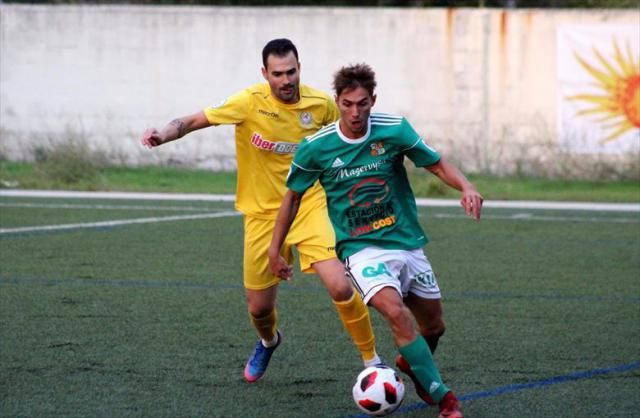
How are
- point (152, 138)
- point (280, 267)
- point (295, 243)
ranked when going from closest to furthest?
point (280, 267) < point (152, 138) < point (295, 243)

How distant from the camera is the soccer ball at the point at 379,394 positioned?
6.13 meters

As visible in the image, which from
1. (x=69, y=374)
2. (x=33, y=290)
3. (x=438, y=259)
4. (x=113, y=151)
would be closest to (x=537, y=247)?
(x=438, y=259)

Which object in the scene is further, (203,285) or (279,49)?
(203,285)

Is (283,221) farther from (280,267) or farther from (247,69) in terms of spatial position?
(247,69)

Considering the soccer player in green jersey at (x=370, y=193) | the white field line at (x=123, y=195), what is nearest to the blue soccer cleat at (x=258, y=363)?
the soccer player in green jersey at (x=370, y=193)

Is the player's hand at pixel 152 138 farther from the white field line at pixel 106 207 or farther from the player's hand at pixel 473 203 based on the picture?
the white field line at pixel 106 207

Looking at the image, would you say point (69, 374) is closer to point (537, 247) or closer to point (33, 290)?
point (33, 290)

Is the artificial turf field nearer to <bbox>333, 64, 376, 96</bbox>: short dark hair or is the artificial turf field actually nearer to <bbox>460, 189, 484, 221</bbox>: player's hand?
<bbox>460, 189, 484, 221</bbox>: player's hand

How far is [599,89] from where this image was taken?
2155cm

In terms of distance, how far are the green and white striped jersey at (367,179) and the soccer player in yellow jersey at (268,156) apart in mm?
617

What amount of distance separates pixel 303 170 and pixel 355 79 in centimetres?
61

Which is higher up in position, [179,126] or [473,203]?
[179,126]

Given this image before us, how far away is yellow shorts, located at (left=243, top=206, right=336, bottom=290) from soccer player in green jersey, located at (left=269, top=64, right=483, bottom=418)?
1.44 feet

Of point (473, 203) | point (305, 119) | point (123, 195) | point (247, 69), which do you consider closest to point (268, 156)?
point (305, 119)
